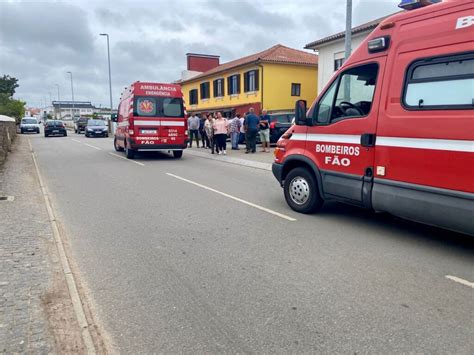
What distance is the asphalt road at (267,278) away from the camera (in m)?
2.83

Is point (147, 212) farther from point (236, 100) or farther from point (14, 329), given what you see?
point (236, 100)

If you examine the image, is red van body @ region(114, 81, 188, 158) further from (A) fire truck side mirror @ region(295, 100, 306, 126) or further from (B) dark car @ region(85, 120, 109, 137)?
(B) dark car @ region(85, 120, 109, 137)

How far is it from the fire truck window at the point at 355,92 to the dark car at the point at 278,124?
13.0 meters

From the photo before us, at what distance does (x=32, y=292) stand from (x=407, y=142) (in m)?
4.29

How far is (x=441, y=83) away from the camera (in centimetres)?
429

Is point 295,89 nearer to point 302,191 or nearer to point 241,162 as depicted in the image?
point 241,162

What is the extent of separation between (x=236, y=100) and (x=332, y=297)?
3153 cm

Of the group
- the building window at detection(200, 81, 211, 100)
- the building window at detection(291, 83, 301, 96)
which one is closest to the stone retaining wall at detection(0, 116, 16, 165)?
the building window at detection(291, 83, 301, 96)

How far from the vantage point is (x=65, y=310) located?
125 inches

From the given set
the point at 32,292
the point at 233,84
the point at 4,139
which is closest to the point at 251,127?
the point at 4,139

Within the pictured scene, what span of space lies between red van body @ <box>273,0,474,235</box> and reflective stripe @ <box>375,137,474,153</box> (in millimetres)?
10

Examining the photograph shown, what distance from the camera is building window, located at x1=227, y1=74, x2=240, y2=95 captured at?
33.7 meters

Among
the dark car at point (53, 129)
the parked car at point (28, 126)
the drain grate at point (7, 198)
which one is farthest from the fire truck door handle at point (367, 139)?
the parked car at point (28, 126)

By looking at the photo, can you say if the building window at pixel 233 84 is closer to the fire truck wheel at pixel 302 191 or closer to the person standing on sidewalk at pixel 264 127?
the person standing on sidewalk at pixel 264 127
